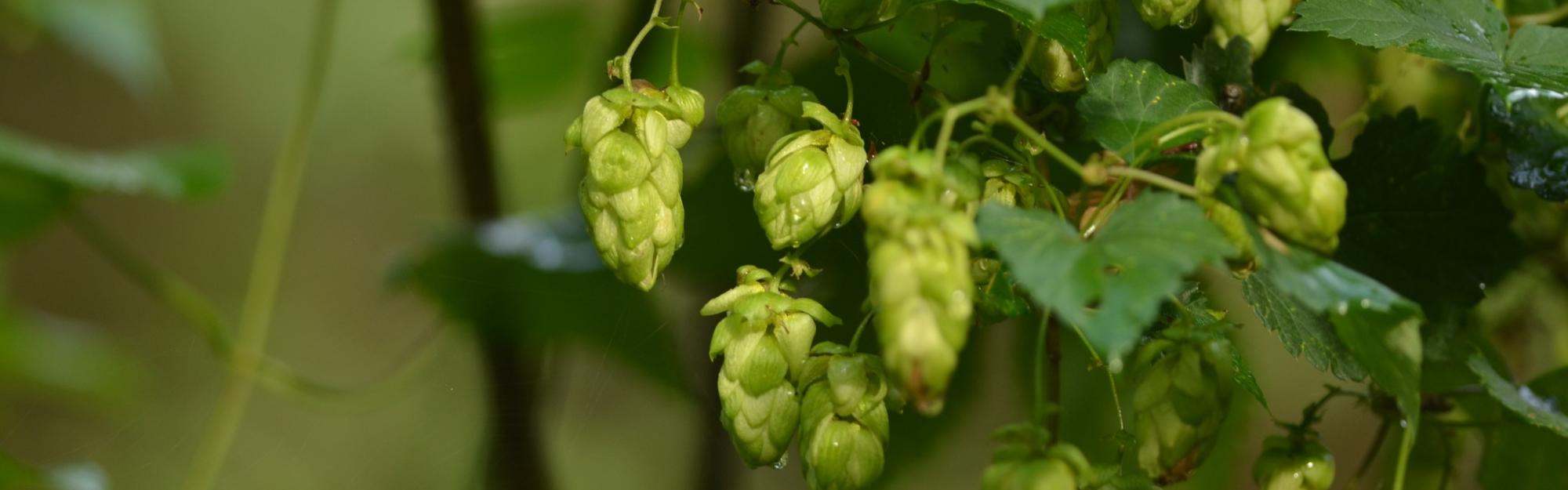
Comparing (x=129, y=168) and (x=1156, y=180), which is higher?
(x=1156, y=180)

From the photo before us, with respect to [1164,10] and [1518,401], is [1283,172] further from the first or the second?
[1518,401]

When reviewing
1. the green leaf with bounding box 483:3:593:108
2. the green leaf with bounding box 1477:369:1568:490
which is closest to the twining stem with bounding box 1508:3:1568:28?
the green leaf with bounding box 1477:369:1568:490

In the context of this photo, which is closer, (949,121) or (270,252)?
(949,121)

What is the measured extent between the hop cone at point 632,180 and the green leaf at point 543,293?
0.38 m

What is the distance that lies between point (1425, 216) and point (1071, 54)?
9.2 inches

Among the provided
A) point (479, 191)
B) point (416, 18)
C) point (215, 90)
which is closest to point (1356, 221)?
point (479, 191)

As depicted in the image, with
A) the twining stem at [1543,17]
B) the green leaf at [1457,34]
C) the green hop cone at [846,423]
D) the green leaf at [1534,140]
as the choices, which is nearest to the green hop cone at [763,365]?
the green hop cone at [846,423]

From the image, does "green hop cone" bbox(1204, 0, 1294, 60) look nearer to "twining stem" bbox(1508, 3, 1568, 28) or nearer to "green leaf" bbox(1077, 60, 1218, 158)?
"green leaf" bbox(1077, 60, 1218, 158)

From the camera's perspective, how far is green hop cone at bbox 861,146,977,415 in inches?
11.2

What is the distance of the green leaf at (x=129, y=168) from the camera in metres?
0.59

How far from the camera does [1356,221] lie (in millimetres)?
580

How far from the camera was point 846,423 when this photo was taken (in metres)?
0.41

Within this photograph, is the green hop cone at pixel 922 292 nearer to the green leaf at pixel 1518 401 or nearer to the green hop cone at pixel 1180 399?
the green hop cone at pixel 1180 399

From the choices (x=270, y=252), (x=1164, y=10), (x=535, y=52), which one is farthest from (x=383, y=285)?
(x=1164, y=10)
